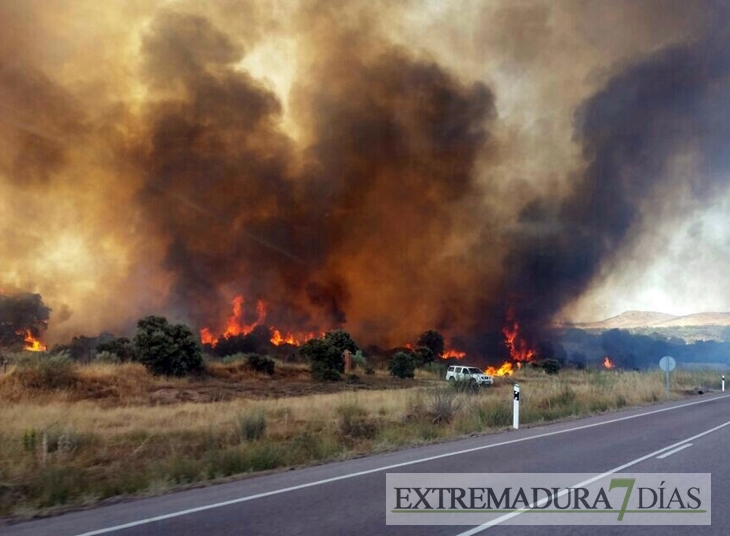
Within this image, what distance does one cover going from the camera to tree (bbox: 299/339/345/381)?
37.4 meters

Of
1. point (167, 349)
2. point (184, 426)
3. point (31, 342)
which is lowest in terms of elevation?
point (184, 426)

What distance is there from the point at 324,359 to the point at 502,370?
19.4m

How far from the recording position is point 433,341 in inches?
2335

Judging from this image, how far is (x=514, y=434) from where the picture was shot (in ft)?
47.9

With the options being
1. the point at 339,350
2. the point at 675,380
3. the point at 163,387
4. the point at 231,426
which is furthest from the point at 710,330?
the point at 231,426

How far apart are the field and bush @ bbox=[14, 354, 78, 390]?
0.17ft

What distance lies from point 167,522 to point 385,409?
13.3 metres

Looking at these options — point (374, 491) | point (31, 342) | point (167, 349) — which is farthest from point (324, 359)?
point (374, 491)

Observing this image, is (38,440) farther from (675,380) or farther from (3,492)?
(675,380)

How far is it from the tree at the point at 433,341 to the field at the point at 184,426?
92.7 feet

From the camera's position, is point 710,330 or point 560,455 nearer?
point 560,455

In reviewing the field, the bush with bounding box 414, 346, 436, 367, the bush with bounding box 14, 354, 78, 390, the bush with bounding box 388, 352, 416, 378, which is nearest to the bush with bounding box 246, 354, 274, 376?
the field

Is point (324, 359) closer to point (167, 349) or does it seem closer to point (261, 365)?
point (261, 365)

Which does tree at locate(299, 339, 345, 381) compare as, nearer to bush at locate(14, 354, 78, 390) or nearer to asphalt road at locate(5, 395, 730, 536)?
bush at locate(14, 354, 78, 390)
